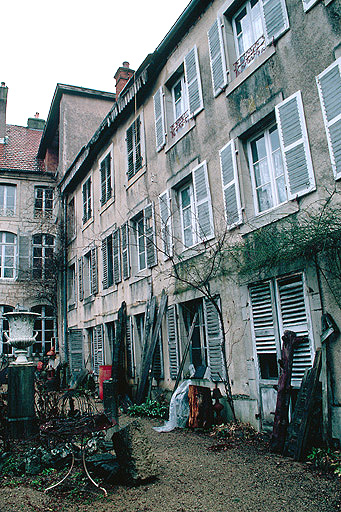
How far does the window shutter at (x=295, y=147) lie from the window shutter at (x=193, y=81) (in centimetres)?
260

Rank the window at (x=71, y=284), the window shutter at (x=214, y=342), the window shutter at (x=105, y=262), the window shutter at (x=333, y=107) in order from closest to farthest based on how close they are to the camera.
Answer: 1. the window shutter at (x=333, y=107)
2. the window shutter at (x=214, y=342)
3. the window shutter at (x=105, y=262)
4. the window at (x=71, y=284)

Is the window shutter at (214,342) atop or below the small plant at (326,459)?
atop

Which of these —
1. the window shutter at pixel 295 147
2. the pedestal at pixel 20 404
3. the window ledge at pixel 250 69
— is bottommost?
the pedestal at pixel 20 404

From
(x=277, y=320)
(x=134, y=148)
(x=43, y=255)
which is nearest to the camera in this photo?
(x=277, y=320)

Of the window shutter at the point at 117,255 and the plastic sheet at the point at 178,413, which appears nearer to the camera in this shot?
the plastic sheet at the point at 178,413

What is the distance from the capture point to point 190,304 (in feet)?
28.6

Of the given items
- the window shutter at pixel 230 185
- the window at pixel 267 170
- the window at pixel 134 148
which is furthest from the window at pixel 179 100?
the window at pixel 267 170

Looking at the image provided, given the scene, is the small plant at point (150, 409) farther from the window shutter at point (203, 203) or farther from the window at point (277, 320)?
the window shutter at point (203, 203)

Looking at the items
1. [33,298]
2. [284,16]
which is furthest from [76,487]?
[33,298]

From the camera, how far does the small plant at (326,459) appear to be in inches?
178

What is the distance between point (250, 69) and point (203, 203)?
2.48m

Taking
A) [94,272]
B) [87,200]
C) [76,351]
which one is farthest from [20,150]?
[76,351]

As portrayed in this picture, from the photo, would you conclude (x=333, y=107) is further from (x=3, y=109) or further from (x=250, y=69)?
(x=3, y=109)

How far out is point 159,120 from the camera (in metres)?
10.1
